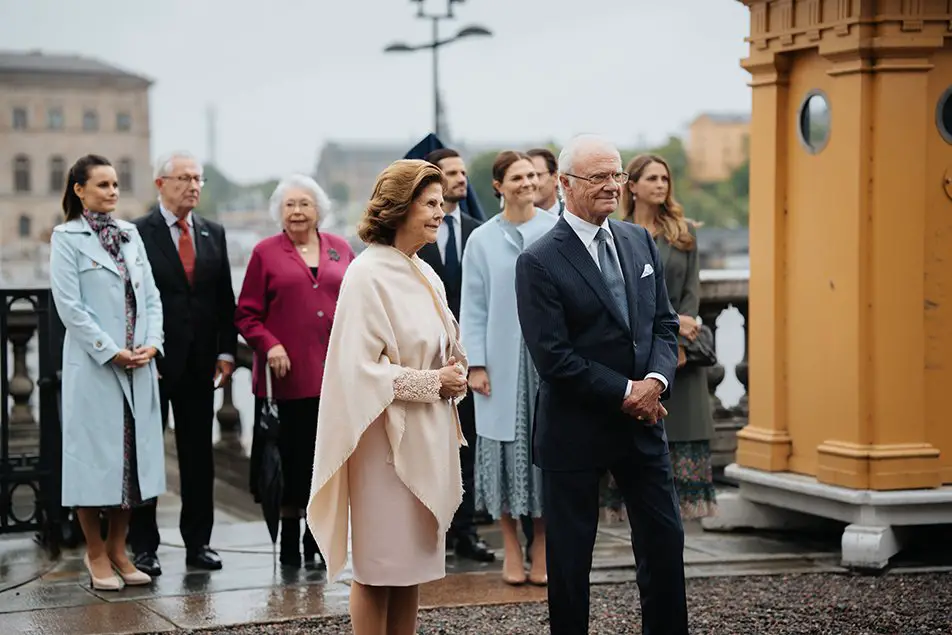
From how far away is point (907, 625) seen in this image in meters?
5.82

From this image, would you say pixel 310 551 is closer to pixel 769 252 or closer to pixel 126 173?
pixel 769 252

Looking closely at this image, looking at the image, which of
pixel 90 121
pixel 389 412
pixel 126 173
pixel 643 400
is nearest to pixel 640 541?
pixel 643 400

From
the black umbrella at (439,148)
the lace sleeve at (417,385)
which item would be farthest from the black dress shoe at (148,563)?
the lace sleeve at (417,385)

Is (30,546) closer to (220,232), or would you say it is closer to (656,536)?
(220,232)

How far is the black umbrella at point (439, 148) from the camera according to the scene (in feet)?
24.9

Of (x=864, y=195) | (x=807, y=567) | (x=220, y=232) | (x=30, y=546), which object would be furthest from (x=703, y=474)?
(x=30, y=546)

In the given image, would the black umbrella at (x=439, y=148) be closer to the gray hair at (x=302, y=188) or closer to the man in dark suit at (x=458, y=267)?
the man in dark suit at (x=458, y=267)

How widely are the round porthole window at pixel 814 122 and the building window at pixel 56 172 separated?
124 metres

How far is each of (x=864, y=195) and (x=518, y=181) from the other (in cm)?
158

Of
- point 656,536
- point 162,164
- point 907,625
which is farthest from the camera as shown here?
point 162,164

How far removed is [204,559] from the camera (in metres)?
7.20

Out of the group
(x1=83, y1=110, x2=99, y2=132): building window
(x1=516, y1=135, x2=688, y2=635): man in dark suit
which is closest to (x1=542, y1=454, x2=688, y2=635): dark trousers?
(x1=516, y1=135, x2=688, y2=635): man in dark suit

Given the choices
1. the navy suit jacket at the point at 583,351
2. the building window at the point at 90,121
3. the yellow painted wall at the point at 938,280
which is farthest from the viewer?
the building window at the point at 90,121

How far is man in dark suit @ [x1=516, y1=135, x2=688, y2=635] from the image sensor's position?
498cm
